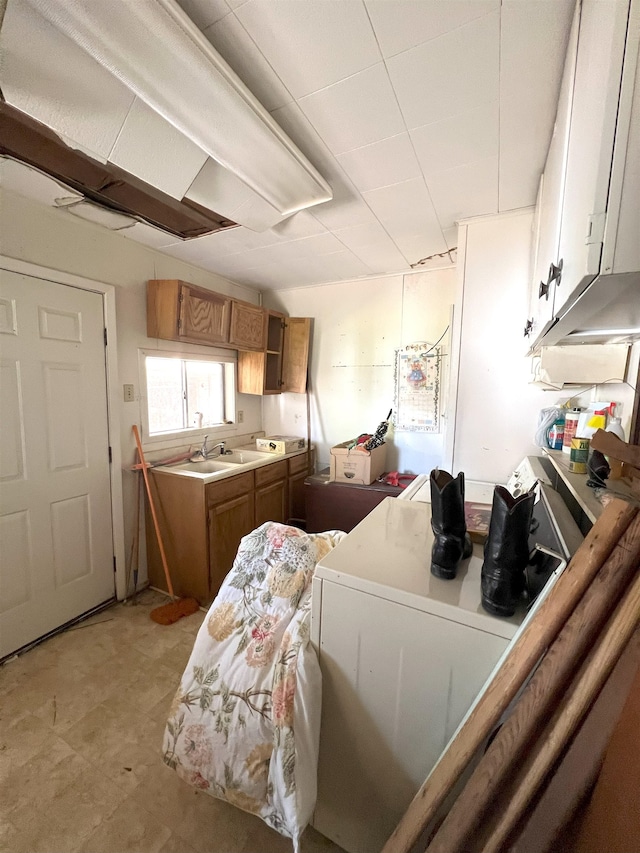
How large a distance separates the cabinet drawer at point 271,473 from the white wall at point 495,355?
5.10ft

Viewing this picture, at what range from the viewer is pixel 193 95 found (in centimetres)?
104

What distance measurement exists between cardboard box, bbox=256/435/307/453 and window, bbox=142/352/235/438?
0.38m

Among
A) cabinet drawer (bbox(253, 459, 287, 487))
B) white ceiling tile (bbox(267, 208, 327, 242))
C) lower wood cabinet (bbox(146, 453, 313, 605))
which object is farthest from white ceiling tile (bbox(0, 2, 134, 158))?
cabinet drawer (bbox(253, 459, 287, 487))

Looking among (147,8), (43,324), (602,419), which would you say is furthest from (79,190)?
(602,419)

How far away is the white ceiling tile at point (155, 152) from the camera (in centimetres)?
119

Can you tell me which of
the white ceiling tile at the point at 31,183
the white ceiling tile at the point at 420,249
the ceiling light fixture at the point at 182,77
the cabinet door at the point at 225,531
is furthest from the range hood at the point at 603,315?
the white ceiling tile at the point at 31,183

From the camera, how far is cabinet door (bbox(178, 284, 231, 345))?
7.78ft

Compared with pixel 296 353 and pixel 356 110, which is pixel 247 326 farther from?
pixel 356 110

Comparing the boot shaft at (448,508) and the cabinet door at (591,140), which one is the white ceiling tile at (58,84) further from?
the boot shaft at (448,508)

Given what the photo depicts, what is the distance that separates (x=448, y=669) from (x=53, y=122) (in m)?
2.04

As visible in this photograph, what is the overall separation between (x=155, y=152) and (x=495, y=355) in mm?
1906

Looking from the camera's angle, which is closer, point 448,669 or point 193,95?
point 448,669

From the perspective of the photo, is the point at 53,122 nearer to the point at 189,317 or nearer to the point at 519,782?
the point at 189,317

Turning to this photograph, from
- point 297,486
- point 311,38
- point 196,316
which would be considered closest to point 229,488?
point 297,486
